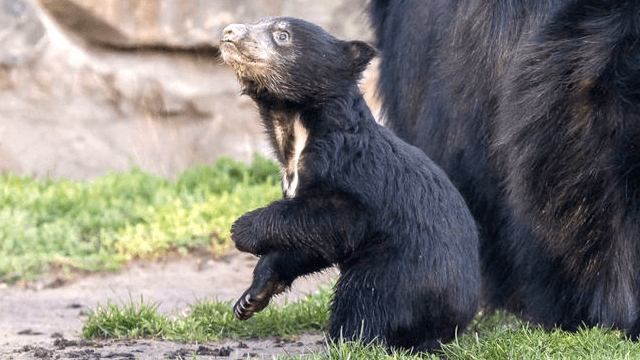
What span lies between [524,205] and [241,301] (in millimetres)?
1124

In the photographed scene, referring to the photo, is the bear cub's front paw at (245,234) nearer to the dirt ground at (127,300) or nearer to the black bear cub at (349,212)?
the black bear cub at (349,212)

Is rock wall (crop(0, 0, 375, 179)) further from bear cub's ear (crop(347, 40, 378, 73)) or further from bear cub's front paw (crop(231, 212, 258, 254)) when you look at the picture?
bear cub's front paw (crop(231, 212, 258, 254))

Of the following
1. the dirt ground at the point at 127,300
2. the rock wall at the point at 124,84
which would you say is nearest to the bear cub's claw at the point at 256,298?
the dirt ground at the point at 127,300

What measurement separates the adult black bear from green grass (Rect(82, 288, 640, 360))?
0.66 ft

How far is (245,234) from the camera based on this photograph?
3408mm

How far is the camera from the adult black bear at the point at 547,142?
3467mm

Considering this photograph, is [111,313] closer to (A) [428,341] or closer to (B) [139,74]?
(A) [428,341]

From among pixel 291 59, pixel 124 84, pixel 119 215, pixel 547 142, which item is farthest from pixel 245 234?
pixel 124 84

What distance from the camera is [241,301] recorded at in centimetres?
364

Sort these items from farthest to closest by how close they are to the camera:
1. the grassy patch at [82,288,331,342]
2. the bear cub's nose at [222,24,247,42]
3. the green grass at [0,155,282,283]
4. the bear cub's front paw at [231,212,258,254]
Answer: the green grass at [0,155,282,283] → the grassy patch at [82,288,331,342] → the bear cub's nose at [222,24,247,42] → the bear cub's front paw at [231,212,258,254]

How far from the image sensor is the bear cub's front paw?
3.37 m

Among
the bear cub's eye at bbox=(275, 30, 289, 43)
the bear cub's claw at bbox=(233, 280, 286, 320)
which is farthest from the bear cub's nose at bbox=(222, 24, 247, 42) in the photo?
the bear cub's claw at bbox=(233, 280, 286, 320)

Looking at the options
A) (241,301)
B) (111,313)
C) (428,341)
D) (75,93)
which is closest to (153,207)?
(75,93)

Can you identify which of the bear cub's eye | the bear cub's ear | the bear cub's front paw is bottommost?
the bear cub's front paw
